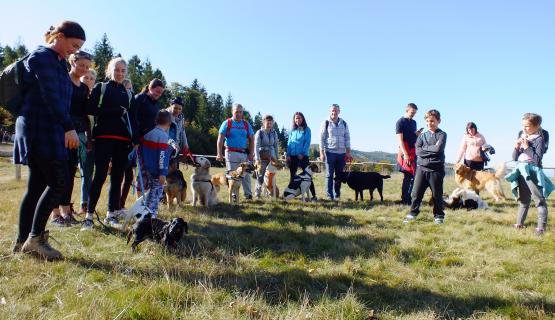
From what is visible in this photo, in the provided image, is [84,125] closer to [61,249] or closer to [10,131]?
[61,249]

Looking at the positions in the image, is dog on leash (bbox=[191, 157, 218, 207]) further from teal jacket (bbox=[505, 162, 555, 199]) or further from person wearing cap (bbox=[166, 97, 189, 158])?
teal jacket (bbox=[505, 162, 555, 199])

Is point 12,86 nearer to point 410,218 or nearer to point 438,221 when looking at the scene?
point 410,218

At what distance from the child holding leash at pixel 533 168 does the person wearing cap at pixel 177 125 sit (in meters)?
5.66

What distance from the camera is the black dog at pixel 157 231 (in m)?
3.78

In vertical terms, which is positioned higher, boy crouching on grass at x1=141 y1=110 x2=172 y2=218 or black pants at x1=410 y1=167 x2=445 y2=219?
boy crouching on grass at x1=141 y1=110 x2=172 y2=218

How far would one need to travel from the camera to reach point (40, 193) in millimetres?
3314

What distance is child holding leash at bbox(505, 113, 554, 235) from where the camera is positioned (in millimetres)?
5336

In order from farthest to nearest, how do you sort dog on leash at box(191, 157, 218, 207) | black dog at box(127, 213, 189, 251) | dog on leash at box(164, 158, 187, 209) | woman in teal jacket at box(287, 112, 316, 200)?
woman in teal jacket at box(287, 112, 316, 200)
dog on leash at box(191, 157, 218, 207)
dog on leash at box(164, 158, 187, 209)
black dog at box(127, 213, 189, 251)

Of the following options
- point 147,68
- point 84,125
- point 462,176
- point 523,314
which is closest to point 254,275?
point 523,314

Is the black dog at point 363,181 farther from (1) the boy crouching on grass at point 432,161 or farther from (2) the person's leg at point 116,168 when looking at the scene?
(2) the person's leg at point 116,168

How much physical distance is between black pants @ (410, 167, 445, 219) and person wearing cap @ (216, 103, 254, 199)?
145 inches

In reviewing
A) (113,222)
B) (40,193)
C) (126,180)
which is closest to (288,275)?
(40,193)

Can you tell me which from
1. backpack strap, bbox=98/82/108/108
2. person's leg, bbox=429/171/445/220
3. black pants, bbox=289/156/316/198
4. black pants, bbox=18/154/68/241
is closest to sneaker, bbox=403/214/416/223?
person's leg, bbox=429/171/445/220

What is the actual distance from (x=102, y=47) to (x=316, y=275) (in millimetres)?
70445
